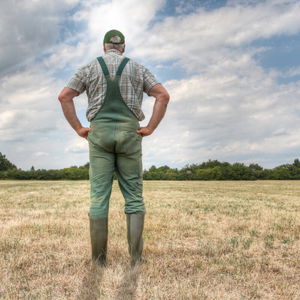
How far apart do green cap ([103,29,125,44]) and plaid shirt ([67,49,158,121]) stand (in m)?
0.20

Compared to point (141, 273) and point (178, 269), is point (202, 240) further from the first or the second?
point (141, 273)

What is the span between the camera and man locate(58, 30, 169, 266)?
15.5 feet

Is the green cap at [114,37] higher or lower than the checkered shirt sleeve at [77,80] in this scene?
higher

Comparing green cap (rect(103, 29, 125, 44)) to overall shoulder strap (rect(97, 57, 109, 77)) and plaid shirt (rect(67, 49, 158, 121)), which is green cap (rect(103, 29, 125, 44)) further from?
overall shoulder strap (rect(97, 57, 109, 77))

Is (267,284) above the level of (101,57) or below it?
below

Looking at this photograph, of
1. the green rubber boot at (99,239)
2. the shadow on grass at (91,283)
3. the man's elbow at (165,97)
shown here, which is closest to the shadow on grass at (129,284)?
the shadow on grass at (91,283)

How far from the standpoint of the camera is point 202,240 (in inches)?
260

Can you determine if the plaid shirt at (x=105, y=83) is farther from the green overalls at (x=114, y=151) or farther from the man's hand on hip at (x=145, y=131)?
the man's hand on hip at (x=145, y=131)

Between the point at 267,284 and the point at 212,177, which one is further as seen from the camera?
the point at 212,177

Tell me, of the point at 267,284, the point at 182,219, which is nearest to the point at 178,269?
the point at 267,284

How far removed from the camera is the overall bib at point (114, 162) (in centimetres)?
472

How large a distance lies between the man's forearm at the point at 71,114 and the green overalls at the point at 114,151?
245 millimetres

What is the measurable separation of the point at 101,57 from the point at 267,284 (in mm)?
3423

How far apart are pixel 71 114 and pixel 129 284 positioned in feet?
7.39
